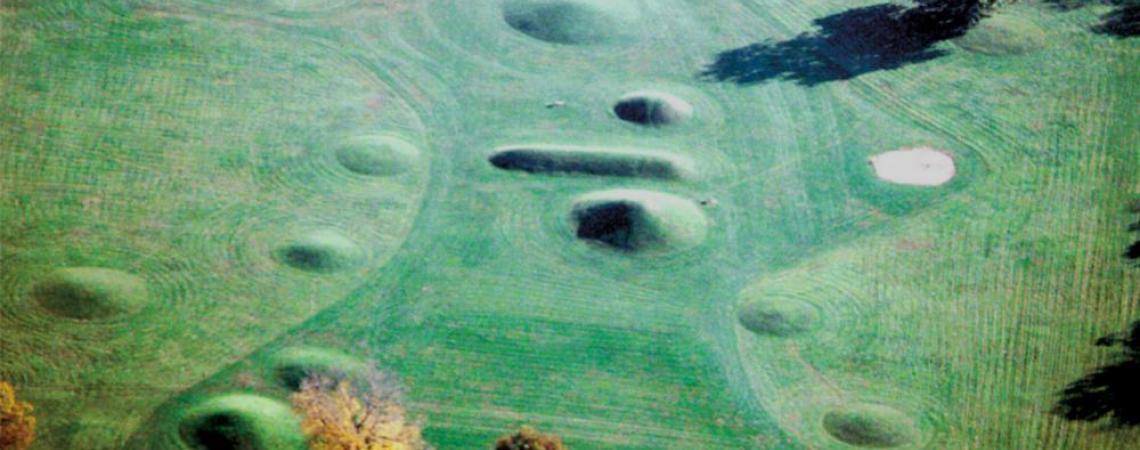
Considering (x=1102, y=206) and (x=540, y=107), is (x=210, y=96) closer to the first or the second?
(x=540, y=107)

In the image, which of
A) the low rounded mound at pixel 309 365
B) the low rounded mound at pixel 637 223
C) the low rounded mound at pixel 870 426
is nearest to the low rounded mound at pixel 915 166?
the low rounded mound at pixel 637 223

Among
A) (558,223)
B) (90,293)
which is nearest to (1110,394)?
(558,223)

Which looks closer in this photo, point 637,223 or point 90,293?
point 90,293

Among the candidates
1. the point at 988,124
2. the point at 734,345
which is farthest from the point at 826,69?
the point at 734,345

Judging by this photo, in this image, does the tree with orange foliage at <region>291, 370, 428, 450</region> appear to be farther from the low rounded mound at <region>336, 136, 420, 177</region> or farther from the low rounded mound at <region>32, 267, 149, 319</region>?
the low rounded mound at <region>336, 136, 420, 177</region>

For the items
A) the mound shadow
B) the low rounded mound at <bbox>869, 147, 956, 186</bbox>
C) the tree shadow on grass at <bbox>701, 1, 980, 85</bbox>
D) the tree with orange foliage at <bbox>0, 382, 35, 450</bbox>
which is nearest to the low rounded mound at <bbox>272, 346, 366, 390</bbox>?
the tree with orange foliage at <bbox>0, 382, 35, 450</bbox>

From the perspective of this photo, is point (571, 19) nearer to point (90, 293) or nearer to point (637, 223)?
point (637, 223)

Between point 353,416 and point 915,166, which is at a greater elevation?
point 915,166
